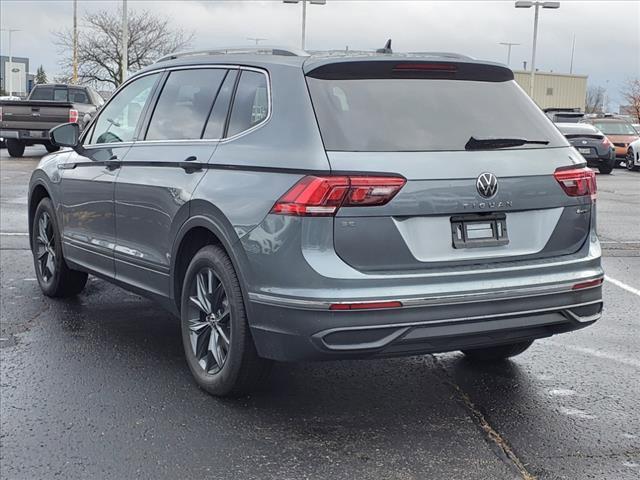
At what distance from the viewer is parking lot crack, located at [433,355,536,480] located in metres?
3.58

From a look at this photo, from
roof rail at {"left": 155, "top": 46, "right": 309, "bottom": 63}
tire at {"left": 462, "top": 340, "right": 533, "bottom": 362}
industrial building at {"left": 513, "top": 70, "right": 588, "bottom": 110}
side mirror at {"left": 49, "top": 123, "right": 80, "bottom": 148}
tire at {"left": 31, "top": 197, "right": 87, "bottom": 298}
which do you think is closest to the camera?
roof rail at {"left": 155, "top": 46, "right": 309, "bottom": 63}

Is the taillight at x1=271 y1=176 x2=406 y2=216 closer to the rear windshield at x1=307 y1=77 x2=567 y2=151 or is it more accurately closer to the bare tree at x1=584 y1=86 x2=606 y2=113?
the rear windshield at x1=307 y1=77 x2=567 y2=151

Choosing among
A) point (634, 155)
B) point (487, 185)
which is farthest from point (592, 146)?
point (487, 185)

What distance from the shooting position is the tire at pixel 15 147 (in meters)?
22.1

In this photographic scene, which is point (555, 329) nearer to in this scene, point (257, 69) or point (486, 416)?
point (486, 416)

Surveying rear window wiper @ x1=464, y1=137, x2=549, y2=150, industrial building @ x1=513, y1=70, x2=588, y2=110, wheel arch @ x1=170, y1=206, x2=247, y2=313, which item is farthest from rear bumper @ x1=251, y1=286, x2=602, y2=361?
industrial building @ x1=513, y1=70, x2=588, y2=110

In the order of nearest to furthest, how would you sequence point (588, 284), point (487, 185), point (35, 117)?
point (487, 185) < point (588, 284) < point (35, 117)

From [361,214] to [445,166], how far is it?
472 millimetres

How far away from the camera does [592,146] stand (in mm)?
22141

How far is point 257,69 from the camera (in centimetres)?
441

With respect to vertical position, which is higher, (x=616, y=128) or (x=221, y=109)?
(x=221, y=109)

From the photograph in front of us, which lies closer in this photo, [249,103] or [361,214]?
[361,214]

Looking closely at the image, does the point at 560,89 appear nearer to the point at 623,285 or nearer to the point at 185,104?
the point at 623,285

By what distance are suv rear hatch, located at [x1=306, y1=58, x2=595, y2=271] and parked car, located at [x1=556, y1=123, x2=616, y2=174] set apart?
18464 mm
